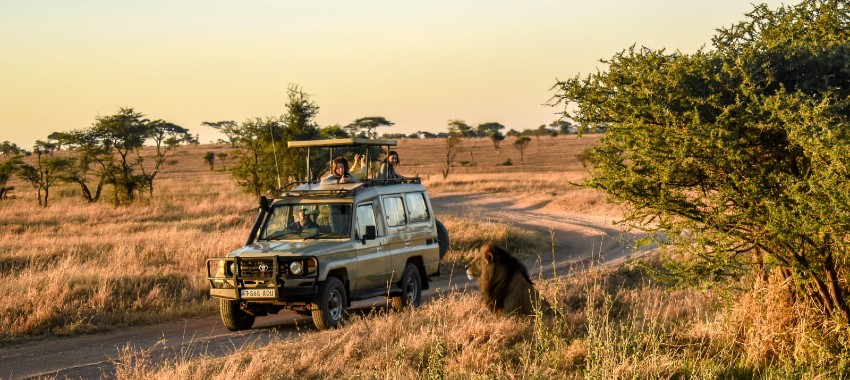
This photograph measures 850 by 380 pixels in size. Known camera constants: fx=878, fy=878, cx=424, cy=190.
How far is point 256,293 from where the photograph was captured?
11.1 metres

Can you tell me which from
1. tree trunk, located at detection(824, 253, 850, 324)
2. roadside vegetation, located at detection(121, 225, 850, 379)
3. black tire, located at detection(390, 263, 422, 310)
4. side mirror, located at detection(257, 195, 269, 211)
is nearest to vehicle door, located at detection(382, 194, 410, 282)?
black tire, located at detection(390, 263, 422, 310)

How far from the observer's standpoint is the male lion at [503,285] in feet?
31.9

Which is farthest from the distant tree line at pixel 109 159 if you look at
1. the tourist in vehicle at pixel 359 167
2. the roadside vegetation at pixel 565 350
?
the roadside vegetation at pixel 565 350

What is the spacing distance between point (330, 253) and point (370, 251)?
3.22ft

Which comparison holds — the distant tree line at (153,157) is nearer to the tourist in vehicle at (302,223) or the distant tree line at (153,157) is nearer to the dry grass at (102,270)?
the dry grass at (102,270)

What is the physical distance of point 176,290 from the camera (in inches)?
567

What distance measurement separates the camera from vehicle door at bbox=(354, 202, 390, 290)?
39.2ft

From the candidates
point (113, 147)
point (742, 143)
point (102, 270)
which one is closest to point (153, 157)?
point (113, 147)

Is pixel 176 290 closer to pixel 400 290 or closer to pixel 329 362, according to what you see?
pixel 400 290

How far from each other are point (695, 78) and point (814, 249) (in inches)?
70.9

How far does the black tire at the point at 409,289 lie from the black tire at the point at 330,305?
1.43 metres

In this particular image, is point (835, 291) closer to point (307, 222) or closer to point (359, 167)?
point (307, 222)

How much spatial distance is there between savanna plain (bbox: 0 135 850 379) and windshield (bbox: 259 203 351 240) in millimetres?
1312

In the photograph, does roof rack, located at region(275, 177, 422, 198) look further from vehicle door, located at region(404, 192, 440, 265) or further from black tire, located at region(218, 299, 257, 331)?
black tire, located at region(218, 299, 257, 331)
